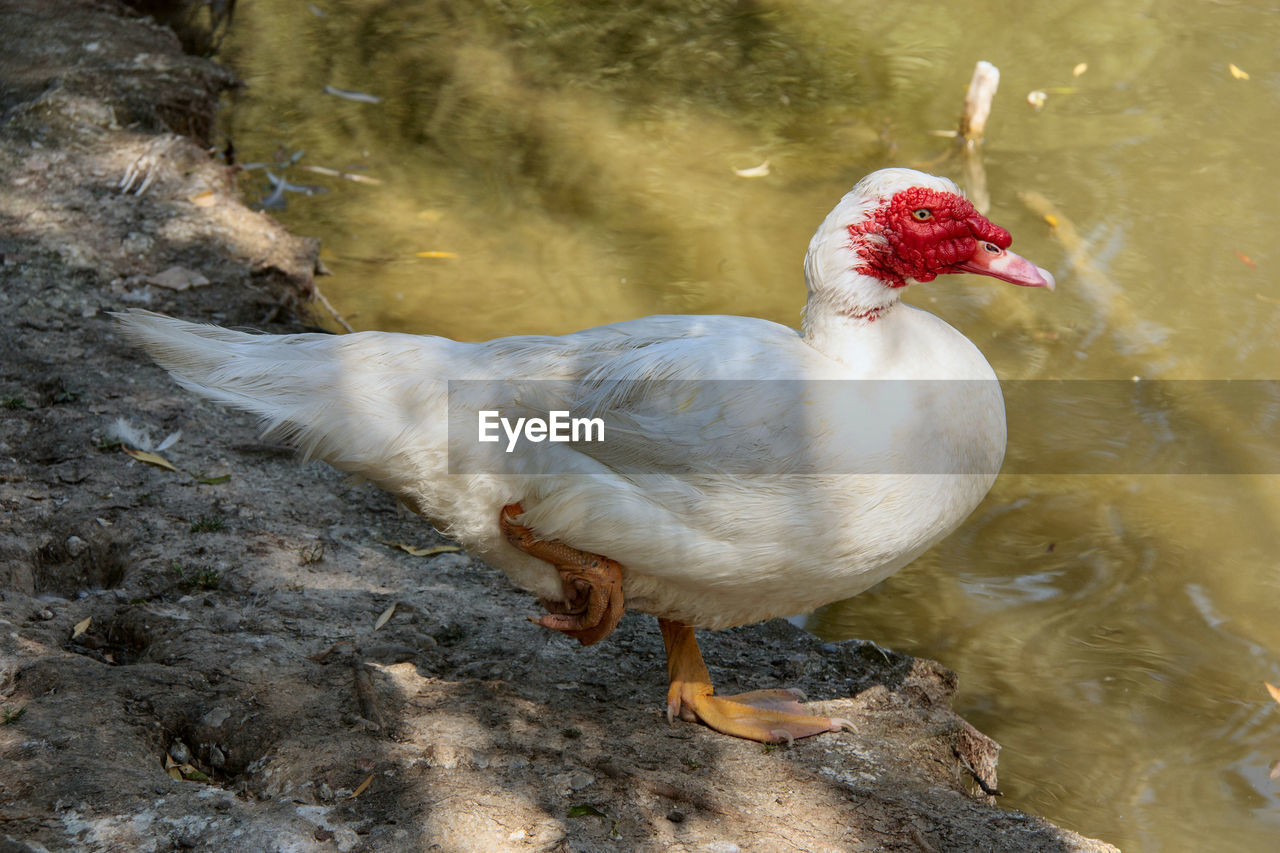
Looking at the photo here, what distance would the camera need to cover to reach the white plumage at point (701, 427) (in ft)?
9.47

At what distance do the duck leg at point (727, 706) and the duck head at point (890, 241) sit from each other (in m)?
1.10

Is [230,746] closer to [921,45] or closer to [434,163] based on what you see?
[434,163]

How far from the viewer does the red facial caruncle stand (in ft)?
9.55

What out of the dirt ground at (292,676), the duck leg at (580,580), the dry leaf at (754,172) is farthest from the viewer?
the dry leaf at (754,172)

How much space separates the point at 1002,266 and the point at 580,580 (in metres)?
1.40

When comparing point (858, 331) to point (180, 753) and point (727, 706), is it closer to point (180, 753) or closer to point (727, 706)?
point (727, 706)

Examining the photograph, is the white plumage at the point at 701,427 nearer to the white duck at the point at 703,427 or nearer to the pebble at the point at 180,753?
the white duck at the point at 703,427

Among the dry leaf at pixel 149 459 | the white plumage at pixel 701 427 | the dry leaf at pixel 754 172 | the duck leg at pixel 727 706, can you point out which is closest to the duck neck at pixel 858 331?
the white plumage at pixel 701 427

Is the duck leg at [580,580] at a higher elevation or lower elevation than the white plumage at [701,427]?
lower

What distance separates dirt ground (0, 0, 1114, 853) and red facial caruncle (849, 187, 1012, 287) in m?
1.36

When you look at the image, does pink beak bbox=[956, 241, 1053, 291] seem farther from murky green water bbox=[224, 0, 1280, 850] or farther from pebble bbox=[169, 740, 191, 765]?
pebble bbox=[169, 740, 191, 765]

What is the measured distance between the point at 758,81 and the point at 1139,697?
5207 millimetres

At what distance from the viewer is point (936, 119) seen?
7410mm

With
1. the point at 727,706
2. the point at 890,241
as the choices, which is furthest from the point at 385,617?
the point at 890,241
